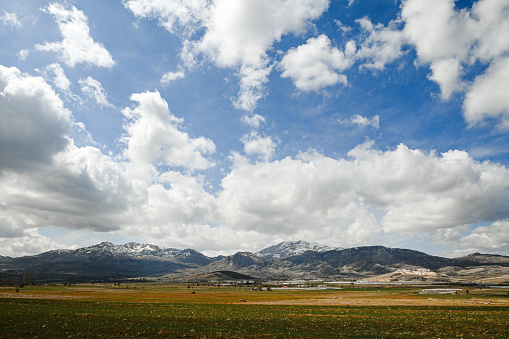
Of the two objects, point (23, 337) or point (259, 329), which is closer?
point (23, 337)

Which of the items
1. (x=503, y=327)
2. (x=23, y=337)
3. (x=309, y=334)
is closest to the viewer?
(x=23, y=337)

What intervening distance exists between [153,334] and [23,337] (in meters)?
11.4

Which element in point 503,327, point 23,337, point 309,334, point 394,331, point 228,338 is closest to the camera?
point 23,337

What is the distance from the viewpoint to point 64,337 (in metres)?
27.9

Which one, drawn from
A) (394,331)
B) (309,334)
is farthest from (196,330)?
(394,331)

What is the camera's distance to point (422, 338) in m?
30.3

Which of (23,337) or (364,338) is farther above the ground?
(23,337)

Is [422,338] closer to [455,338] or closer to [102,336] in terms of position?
[455,338]

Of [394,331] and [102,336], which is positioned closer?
[102,336]

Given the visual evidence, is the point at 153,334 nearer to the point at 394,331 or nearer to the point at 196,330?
the point at 196,330

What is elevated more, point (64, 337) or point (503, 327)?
point (64, 337)

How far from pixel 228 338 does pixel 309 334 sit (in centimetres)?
913

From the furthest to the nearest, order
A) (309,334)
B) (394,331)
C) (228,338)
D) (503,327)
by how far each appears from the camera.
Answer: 1. (503,327)
2. (394,331)
3. (309,334)
4. (228,338)

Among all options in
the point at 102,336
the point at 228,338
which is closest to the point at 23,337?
the point at 102,336
